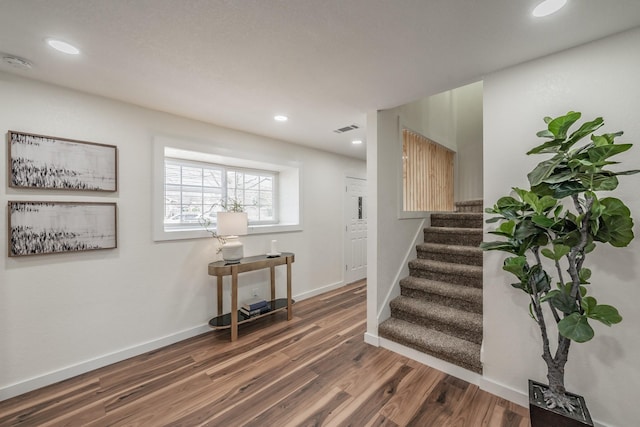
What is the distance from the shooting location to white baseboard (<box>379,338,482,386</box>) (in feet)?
6.68

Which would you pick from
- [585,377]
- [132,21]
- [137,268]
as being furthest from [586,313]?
[137,268]

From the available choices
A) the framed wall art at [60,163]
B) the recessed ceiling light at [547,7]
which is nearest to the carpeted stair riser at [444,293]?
the recessed ceiling light at [547,7]

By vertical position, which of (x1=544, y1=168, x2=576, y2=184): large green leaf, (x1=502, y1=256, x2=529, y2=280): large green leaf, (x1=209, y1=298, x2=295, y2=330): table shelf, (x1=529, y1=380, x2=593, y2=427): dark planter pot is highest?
(x1=544, y1=168, x2=576, y2=184): large green leaf

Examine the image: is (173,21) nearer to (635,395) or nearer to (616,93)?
(616,93)

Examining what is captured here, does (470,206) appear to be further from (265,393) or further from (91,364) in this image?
(91,364)

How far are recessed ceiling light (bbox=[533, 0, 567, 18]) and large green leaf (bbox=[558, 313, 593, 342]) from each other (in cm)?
149

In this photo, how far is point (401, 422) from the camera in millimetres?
1649

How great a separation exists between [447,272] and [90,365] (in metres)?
3.42

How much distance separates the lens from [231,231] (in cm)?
277

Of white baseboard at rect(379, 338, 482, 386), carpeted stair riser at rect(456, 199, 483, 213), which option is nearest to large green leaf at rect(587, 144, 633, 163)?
white baseboard at rect(379, 338, 482, 386)

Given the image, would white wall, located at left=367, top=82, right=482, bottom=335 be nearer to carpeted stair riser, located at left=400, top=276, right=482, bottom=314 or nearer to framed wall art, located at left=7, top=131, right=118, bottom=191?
carpeted stair riser, located at left=400, top=276, right=482, bottom=314

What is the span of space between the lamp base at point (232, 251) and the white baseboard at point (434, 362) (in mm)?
1760

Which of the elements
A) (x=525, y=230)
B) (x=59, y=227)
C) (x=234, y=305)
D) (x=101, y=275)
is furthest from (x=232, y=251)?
(x=525, y=230)

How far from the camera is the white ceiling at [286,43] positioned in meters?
1.27
